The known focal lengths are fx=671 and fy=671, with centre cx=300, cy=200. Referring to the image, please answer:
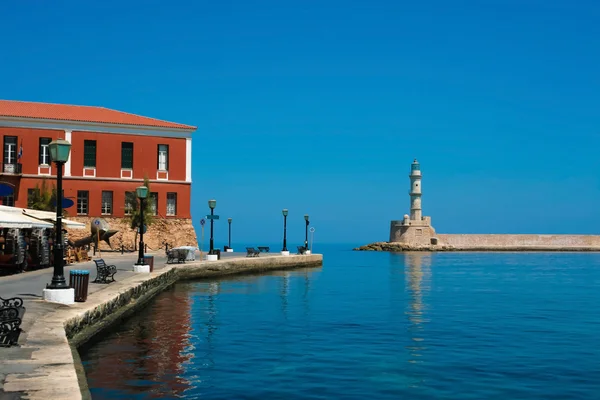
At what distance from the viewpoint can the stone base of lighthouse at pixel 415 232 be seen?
100 metres

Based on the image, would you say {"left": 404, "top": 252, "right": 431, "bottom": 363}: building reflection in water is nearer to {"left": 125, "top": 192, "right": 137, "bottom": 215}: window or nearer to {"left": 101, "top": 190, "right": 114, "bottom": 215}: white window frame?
{"left": 125, "top": 192, "right": 137, "bottom": 215}: window

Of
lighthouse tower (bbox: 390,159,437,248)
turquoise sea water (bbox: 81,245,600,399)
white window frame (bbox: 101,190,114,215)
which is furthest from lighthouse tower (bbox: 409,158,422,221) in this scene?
turquoise sea water (bbox: 81,245,600,399)

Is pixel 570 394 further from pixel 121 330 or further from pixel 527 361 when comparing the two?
pixel 121 330

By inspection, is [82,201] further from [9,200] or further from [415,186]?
[415,186]

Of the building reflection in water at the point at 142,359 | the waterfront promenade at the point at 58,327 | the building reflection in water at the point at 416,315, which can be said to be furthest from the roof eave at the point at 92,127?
the building reflection in water at the point at 142,359

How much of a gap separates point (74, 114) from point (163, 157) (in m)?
6.28

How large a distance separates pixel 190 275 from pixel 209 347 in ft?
56.6

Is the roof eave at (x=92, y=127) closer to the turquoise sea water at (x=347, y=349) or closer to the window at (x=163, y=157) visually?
the window at (x=163, y=157)

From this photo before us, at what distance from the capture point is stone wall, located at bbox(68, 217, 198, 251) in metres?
42.0

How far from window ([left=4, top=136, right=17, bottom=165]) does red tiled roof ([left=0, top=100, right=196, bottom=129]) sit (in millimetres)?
1453

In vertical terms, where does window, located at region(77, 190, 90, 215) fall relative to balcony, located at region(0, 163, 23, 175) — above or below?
below

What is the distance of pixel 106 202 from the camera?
140ft

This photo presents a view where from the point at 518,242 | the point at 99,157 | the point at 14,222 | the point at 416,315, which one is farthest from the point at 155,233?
the point at 518,242

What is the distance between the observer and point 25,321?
1158cm
